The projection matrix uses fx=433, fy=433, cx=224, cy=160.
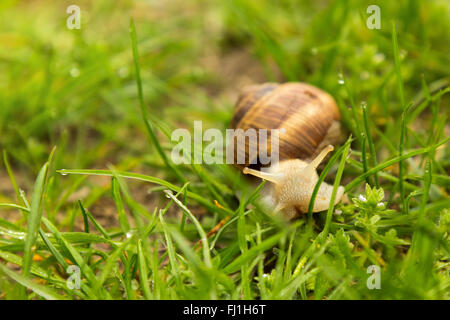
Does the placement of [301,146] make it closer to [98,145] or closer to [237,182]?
[237,182]

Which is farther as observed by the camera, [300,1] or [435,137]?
[300,1]
